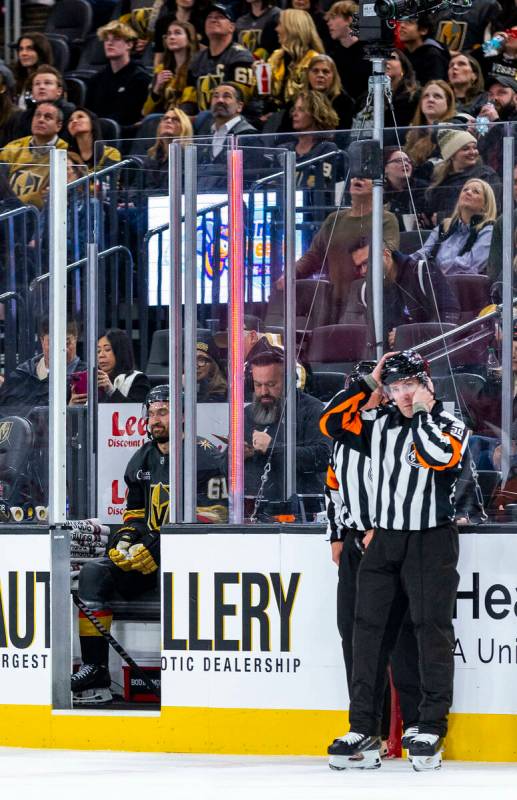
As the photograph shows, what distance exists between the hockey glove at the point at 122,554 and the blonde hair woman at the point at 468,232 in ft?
6.00

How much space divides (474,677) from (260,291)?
1712mm

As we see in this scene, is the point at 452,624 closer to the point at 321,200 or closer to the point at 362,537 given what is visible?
the point at 362,537

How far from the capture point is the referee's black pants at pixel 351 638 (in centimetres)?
620

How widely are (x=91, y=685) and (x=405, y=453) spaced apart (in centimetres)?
182

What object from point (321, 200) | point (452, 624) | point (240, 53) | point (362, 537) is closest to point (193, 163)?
point (321, 200)

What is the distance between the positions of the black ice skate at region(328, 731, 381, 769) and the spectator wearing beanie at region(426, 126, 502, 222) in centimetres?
197

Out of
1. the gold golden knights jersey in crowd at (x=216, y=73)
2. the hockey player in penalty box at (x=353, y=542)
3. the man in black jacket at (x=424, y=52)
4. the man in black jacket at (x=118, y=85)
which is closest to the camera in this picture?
the hockey player in penalty box at (x=353, y=542)

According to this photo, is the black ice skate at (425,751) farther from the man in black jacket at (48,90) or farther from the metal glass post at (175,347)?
the man in black jacket at (48,90)


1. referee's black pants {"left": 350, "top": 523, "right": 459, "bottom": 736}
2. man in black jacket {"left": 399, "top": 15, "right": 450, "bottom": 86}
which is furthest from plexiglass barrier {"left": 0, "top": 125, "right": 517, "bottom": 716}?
man in black jacket {"left": 399, "top": 15, "right": 450, "bottom": 86}

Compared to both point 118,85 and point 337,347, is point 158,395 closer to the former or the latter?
point 337,347

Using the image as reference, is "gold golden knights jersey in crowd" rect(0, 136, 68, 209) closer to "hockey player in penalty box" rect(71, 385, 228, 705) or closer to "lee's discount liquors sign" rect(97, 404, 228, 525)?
"hockey player in penalty box" rect(71, 385, 228, 705)

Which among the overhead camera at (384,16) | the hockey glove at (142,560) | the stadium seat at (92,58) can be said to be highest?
the stadium seat at (92,58)

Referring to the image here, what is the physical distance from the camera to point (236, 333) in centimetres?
656

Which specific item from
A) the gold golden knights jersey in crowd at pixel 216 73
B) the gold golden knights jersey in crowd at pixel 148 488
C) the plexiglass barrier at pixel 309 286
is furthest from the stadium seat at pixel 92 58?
the gold golden knights jersey in crowd at pixel 148 488
